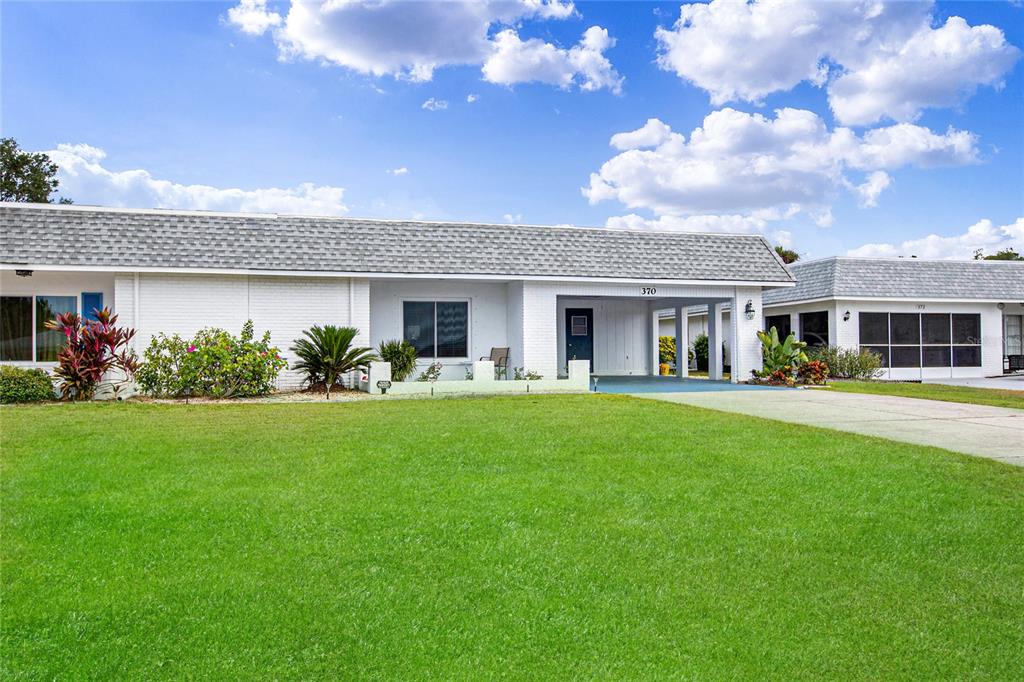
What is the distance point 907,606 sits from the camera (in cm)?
416

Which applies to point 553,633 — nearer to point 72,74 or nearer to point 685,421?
point 685,421

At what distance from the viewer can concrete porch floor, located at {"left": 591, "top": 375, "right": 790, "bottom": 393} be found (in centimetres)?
1748

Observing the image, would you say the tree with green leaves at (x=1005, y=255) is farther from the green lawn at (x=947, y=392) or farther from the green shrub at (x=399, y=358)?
the green shrub at (x=399, y=358)

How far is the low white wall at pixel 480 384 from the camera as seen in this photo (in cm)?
1565

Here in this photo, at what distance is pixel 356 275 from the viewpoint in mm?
16781

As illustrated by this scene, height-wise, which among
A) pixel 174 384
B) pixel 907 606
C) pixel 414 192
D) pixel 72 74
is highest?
pixel 72 74

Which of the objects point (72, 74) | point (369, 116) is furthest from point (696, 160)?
point (72, 74)

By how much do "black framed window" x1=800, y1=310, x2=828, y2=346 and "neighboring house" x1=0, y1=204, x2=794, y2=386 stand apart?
14.3ft

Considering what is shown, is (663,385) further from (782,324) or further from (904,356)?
(904,356)

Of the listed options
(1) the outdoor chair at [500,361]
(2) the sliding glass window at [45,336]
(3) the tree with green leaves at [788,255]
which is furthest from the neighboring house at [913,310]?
(3) the tree with green leaves at [788,255]

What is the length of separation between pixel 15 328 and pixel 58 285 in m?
1.27

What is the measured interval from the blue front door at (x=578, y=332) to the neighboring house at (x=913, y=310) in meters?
7.21

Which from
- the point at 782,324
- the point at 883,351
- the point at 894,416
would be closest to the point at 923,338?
the point at 883,351

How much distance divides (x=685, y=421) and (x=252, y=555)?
709cm
